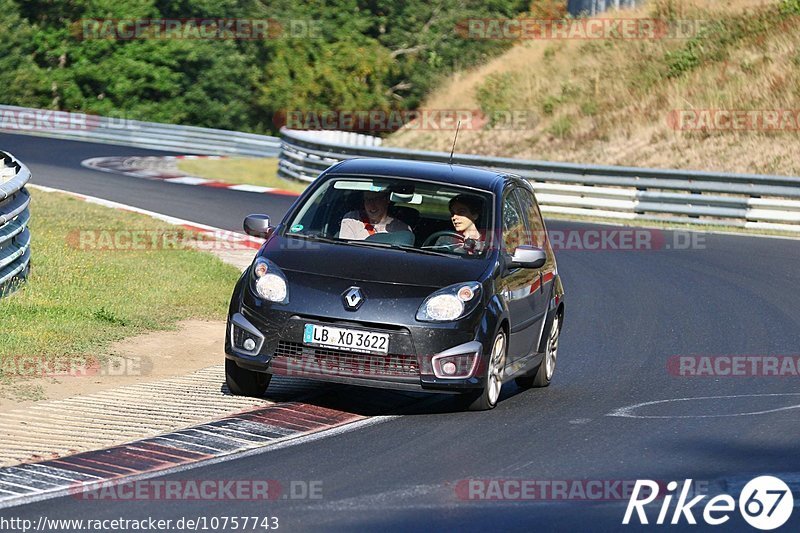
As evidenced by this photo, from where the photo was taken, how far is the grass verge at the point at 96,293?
35.9 ft

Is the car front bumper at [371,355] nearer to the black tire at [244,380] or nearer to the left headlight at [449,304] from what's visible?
the left headlight at [449,304]

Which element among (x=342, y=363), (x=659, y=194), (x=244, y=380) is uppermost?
(x=342, y=363)

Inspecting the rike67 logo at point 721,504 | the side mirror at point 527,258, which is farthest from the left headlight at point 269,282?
Answer: the rike67 logo at point 721,504

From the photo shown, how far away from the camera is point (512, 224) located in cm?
1037

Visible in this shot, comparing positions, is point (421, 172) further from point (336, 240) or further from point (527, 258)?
point (527, 258)

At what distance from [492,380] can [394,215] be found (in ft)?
4.84

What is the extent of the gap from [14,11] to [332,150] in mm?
32205

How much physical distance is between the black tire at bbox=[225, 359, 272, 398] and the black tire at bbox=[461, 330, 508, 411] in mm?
1358

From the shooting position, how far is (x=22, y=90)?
57.3 m

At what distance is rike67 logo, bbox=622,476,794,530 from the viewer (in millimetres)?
6703

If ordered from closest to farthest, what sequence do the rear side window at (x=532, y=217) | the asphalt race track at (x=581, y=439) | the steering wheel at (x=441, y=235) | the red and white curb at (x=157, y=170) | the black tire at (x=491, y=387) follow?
1. the asphalt race track at (x=581, y=439)
2. the black tire at (x=491, y=387)
3. the steering wheel at (x=441, y=235)
4. the rear side window at (x=532, y=217)
5. the red and white curb at (x=157, y=170)

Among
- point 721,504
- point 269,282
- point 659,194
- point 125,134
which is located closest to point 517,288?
point 269,282

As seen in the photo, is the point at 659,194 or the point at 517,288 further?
the point at 659,194

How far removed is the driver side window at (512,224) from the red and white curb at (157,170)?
17685mm
